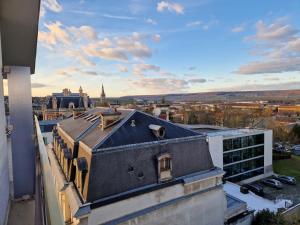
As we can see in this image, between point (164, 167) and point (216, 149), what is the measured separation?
14.4 metres

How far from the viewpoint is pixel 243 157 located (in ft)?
85.3

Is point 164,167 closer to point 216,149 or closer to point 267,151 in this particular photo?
point 216,149

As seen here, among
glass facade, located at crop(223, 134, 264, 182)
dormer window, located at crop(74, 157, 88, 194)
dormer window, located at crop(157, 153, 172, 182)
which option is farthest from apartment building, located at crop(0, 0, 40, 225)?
glass facade, located at crop(223, 134, 264, 182)

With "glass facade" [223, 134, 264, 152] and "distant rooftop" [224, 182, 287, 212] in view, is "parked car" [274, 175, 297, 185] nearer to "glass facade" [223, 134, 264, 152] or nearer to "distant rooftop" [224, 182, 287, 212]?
"glass facade" [223, 134, 264, 152]

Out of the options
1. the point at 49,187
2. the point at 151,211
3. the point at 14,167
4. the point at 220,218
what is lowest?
the point at 220,218

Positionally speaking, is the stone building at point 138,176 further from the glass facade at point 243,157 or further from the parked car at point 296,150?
the parked car at point 296,150

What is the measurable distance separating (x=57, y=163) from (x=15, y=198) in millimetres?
8557

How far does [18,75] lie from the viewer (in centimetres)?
563

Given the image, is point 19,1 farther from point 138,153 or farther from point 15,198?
point 138,153

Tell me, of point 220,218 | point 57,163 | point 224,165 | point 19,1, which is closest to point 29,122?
point 19,1

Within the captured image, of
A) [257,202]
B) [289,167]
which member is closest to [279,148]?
[289,167]

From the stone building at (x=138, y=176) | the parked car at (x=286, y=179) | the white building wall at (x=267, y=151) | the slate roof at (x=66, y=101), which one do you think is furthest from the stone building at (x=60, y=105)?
the parked car at (x=286, y=179)

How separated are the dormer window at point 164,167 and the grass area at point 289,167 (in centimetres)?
2438

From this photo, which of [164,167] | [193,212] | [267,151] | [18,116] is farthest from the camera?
[267,151]
